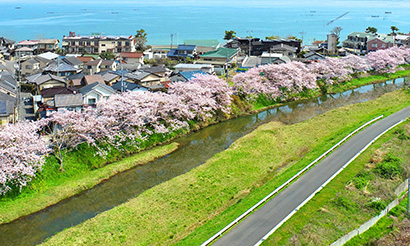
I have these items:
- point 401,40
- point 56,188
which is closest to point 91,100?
point 56,188

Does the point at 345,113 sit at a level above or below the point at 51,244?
above

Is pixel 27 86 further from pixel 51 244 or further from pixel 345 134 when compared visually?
pixel 345 134

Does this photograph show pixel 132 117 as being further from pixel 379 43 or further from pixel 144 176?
pixel 379 43

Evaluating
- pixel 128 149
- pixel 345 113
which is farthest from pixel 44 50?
pixel 345 113

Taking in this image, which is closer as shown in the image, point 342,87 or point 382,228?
point 382,228

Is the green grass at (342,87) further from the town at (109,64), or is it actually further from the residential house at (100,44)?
the residential house at (100,44)

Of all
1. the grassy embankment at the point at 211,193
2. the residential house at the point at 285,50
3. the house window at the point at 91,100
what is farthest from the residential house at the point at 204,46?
the grassy embankment at the point at 211,193
